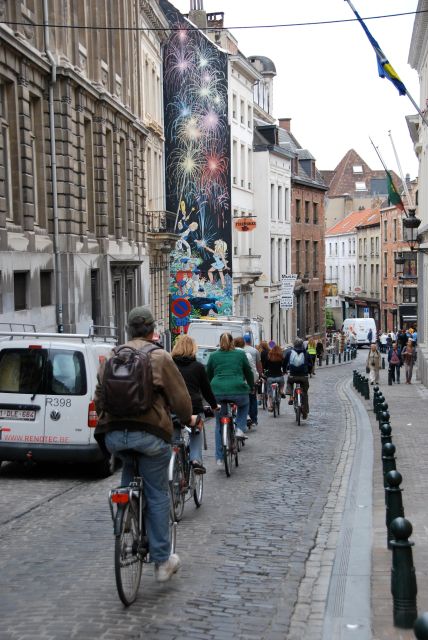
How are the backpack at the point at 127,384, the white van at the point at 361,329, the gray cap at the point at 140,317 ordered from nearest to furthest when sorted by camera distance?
the backpack at the point at 127,384, the gray cap at the point at 140,317, the white van at the point at 361,329

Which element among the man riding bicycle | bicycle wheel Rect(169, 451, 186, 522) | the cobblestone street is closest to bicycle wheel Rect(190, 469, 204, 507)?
the cobblestone street

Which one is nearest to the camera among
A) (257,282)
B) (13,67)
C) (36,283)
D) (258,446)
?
(258,446)

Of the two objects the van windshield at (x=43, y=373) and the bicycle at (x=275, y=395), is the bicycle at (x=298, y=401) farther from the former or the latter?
the van windshield at (x=43, y=373)

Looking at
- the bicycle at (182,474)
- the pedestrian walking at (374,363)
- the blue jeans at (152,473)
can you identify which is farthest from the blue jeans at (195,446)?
the pedestrian walking at (374,363)

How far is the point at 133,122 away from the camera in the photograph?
31.0 metres

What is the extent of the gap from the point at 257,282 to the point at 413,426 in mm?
37736

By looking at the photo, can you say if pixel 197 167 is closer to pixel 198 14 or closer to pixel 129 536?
pixel 198 14

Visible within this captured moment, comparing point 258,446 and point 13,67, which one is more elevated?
point 13,67

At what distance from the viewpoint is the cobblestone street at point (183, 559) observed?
5598 millimetres

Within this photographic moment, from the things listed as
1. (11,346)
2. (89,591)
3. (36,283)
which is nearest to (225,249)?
(36,283)

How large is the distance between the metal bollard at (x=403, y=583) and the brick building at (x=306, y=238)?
56.2m

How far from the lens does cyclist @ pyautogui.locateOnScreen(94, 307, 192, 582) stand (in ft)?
19.2

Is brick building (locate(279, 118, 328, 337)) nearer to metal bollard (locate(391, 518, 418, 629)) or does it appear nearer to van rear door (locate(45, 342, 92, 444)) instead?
van rear door (locate(45, 342, 92, 444))

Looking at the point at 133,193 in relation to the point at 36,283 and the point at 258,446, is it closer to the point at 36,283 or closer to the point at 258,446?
the point at 36,283
